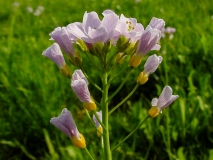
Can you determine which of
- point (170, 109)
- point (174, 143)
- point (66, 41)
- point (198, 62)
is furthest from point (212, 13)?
point (66, 41)

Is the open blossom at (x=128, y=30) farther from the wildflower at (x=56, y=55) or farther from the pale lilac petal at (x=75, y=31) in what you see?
the wildflower at (x=56, y=55)

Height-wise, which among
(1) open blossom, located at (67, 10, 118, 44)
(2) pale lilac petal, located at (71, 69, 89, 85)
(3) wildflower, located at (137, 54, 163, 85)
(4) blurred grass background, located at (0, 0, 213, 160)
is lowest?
(4) blurred grass background, located at (0, 0, 213, 160)

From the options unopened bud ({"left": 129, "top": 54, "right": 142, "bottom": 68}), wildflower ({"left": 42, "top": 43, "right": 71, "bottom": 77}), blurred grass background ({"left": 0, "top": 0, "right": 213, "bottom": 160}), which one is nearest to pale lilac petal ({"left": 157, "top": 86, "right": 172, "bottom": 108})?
unopened bud ({"left": 129, "top": 54, "right": 142, "bottom": 68})

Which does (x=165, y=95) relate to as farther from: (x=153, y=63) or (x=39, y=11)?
(x=39, y=11)

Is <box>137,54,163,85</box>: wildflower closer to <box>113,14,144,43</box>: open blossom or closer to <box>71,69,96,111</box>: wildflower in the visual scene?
<box>113,14,144,43</box>: open blossom

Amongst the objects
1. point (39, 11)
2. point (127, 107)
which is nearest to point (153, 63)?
point (127, 107)

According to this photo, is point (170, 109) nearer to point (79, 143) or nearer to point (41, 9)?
point (79, 143)
